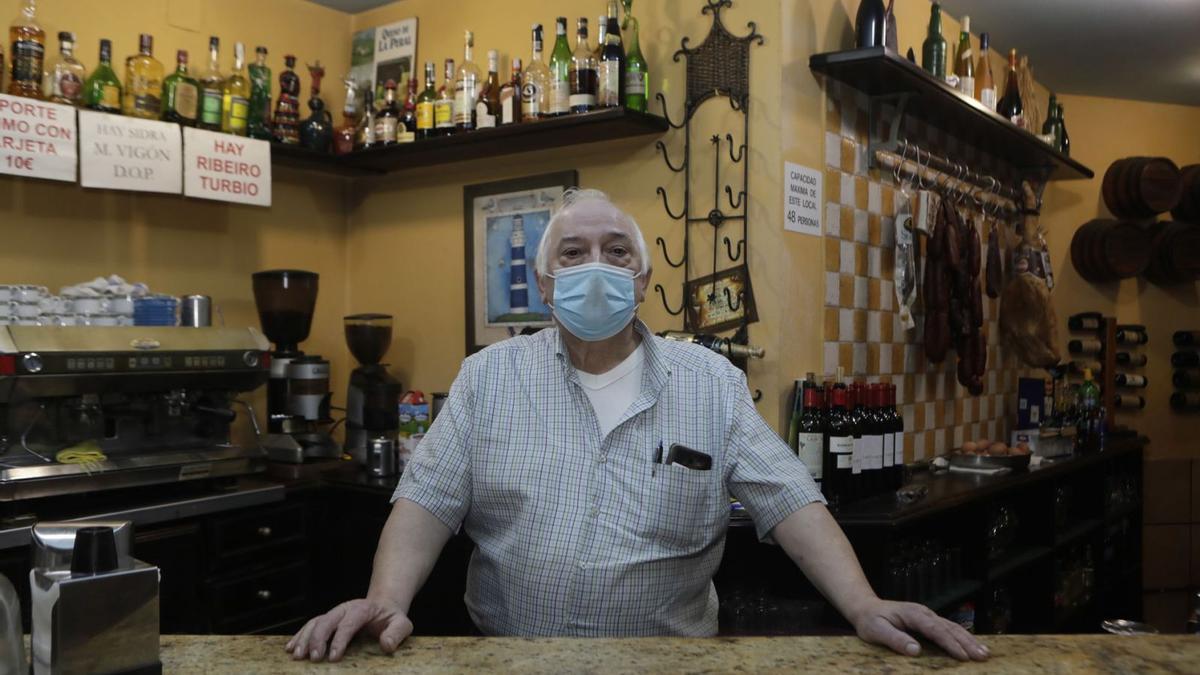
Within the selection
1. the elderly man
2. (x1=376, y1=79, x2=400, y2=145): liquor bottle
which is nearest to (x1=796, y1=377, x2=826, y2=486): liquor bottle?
the elderly man

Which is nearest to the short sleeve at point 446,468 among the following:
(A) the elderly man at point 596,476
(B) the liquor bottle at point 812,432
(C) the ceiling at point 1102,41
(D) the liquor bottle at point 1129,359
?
(A) the elderly man at point 596,476

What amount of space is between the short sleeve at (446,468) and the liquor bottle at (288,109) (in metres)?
2.30

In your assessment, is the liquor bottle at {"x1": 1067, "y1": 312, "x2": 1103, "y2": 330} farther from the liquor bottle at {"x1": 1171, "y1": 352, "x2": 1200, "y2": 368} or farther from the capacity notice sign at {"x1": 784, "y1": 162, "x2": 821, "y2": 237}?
Answer: the capacity notice sign at {"x1": 784, "y1": 162, "x2": 821, "y2": 237}

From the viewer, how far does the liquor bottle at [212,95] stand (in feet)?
11.5

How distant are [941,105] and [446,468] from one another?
8.19 ft

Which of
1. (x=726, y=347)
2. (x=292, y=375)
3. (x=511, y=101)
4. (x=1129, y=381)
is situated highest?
(x=511, y=101)

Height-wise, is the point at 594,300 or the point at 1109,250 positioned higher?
the point at 1109,250

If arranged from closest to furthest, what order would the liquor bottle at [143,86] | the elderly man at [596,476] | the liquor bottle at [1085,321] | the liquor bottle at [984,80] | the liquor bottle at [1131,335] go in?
the elderly man at [596,476] < the liquor bottle at [143,86] < the liquor bottle at [984,80] < the liquor bottle at [1085,321] < the liquor bottle at [1131,335]

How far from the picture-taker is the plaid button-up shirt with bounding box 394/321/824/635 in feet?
5.91

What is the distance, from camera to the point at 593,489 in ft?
6.00

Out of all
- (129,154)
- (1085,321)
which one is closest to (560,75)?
(129,154)

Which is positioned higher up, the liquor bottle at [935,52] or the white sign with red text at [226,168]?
the liquor bottle at [935,52]

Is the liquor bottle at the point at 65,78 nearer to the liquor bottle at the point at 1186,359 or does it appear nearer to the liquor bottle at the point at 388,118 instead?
the liquor bottle at the point at 388,118

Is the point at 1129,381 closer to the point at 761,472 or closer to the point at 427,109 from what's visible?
the point at 427,109
